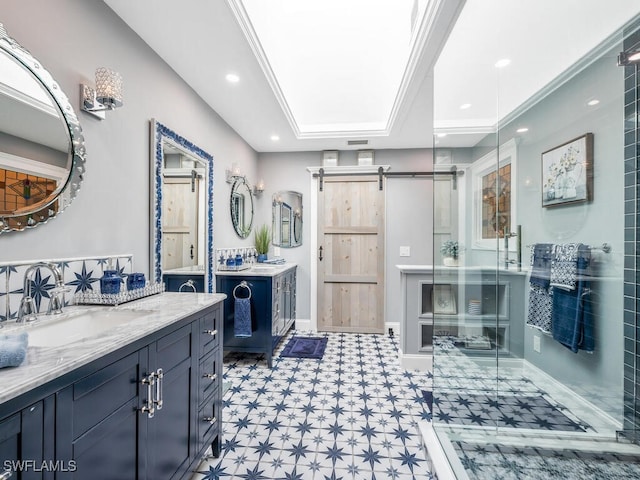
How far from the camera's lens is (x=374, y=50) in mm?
2645

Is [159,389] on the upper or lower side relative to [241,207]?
lower

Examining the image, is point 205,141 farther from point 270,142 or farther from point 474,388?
point 474,388

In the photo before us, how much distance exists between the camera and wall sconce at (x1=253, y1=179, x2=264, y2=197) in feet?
14.1

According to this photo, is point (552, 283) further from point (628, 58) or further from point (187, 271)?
point (187, 271)

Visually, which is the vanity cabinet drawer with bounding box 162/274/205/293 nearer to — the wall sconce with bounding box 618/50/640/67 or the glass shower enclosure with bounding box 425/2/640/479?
the glass shower enclosure with bounding box 425/2/640/479

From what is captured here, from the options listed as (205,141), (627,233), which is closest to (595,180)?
(627,233)

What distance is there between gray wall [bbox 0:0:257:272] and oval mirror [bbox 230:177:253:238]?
3.97ft

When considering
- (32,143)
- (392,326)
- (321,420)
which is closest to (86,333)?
(32,143)

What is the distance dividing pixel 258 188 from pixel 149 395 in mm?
3404

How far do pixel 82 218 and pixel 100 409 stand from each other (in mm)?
1010

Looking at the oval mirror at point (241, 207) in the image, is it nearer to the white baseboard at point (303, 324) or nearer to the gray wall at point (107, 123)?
the gray wall at point (107, 123)

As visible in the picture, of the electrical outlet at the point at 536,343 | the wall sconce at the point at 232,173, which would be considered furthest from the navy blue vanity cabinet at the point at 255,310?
the electrical outlet at the point at 536,343

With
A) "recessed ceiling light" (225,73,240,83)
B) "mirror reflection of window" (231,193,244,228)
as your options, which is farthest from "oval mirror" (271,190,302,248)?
"recessed ceiling light" (225,73,240,83)

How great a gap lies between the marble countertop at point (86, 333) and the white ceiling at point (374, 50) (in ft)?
5.20
